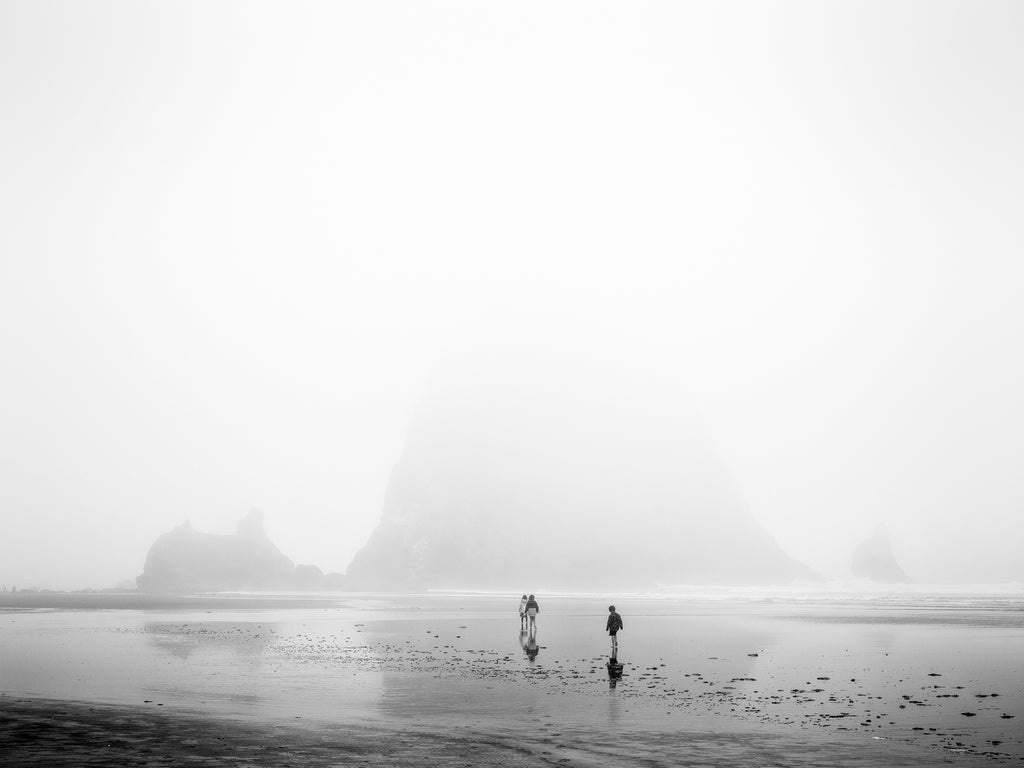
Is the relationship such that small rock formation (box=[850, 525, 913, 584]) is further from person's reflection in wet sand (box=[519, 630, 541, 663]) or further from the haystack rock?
person's reflection in wet sand (box=[519, 630, 541, 663])

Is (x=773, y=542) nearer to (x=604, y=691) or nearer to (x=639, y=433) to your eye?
(x=639, y=433)

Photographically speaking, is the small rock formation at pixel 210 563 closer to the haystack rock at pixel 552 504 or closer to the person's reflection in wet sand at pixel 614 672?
the haystack rock at pixel 552 504

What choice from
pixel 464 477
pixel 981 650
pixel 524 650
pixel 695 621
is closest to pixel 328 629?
pixel 524 650

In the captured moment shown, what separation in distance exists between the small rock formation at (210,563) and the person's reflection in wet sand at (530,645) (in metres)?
125

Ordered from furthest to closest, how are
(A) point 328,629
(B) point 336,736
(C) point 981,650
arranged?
(A) point 328,629 → (C) point 981,650 → (B) point 336,736

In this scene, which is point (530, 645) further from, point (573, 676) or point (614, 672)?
point (573, 676)

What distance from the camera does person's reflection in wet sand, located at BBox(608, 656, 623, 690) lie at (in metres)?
28.1

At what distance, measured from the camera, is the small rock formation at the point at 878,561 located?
144m

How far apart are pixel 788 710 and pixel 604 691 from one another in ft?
19.3

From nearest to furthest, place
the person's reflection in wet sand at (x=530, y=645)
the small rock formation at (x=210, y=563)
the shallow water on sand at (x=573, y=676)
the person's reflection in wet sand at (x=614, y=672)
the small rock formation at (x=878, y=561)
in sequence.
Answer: the shallow water on sand at (x=573, y=676) → the person's reflection in wet sand at (x=614, y=672) → the person's reflection in wet sand at (x=530, y=645) → the small rock formation at (x=878, y=561) → the small rock formation at (x=210, y=563)

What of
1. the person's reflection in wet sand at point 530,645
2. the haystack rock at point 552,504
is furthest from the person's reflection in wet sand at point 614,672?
the haystack rock at point 552,504

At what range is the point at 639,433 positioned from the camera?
189 metres

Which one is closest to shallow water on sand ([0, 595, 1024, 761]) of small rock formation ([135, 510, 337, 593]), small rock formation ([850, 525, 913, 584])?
small rock formation ([850, 525, 913, 584])

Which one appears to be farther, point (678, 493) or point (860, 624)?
point (678, 493)
